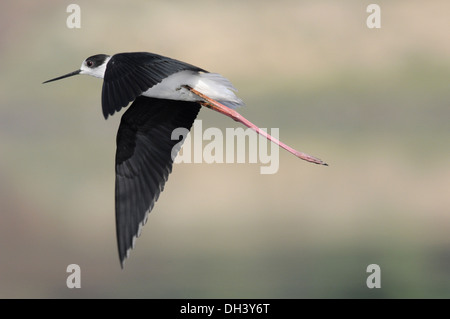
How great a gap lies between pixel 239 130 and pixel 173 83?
15.7 ft

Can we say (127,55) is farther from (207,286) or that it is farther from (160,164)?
(207,286)

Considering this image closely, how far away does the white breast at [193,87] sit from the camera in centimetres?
477

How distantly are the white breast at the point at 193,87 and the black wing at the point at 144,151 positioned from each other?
0.59ft

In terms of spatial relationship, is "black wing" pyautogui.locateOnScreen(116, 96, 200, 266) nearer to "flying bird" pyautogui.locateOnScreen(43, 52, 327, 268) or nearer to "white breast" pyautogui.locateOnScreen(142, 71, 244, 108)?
"flying bird" pyautogui.locateOnScreen(43, 52, 327, 268)

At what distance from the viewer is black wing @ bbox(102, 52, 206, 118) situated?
4.14 m

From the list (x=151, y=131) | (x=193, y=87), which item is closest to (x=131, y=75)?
(x=193, y=87)

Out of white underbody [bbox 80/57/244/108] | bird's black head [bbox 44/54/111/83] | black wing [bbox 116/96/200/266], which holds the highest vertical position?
bird's black head [bbox 44/54/111/83]

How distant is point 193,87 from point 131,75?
0.59m

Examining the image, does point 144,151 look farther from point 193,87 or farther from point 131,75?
point 131,75

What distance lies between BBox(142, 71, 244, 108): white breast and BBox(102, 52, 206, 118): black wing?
9.1 inches

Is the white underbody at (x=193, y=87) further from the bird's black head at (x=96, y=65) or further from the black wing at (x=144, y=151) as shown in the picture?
the bird's black head at (x=96, y=65)

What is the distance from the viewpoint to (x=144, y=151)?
494 cm

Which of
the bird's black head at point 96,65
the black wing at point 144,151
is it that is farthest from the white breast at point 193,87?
the bird's black head at point 96,65

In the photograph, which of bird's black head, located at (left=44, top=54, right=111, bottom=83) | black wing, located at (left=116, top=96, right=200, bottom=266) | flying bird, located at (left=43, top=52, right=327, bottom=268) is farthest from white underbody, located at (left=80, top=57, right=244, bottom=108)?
bird's black head, located at (left=44, top=54, right=111, bottom=83)
